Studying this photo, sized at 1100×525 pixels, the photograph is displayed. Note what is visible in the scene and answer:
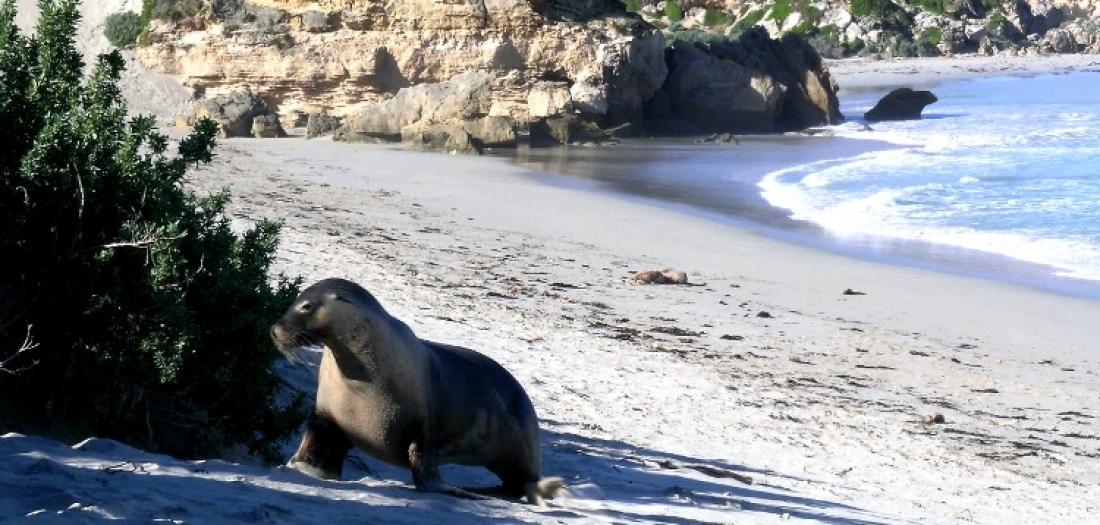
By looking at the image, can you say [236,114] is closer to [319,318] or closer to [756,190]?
[756,190]

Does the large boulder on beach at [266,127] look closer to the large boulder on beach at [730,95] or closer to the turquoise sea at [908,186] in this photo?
the turquoise sea at [908,186]

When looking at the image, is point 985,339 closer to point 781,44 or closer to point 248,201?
point 248,201

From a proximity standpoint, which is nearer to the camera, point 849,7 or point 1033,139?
point 1033,139

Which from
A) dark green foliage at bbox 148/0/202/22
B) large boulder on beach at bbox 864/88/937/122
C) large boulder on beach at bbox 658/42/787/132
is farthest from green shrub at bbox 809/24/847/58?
dark green foliage at bbox 148/0/202/22

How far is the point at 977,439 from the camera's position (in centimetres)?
910

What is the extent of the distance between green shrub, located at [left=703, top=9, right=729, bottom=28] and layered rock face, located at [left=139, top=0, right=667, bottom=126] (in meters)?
43.0

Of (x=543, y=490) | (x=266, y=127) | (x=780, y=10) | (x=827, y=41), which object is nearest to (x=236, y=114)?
(x=266, y=127)

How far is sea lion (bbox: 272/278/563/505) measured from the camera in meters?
5.43

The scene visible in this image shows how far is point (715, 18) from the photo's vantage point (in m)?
77.0

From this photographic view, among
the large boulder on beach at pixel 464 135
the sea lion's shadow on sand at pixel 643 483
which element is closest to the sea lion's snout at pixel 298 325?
the sea lion's shadow on sand at pixel 643 483

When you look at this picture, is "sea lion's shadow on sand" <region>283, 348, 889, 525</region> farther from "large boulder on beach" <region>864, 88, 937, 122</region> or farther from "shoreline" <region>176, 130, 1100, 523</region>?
"large boulder on beach" <region>864, 88, 937, 122</region>

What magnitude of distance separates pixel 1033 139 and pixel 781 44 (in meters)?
9.12

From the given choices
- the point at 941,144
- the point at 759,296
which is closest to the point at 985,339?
the point at 759,296

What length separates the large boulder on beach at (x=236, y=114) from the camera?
3058 centimetres
